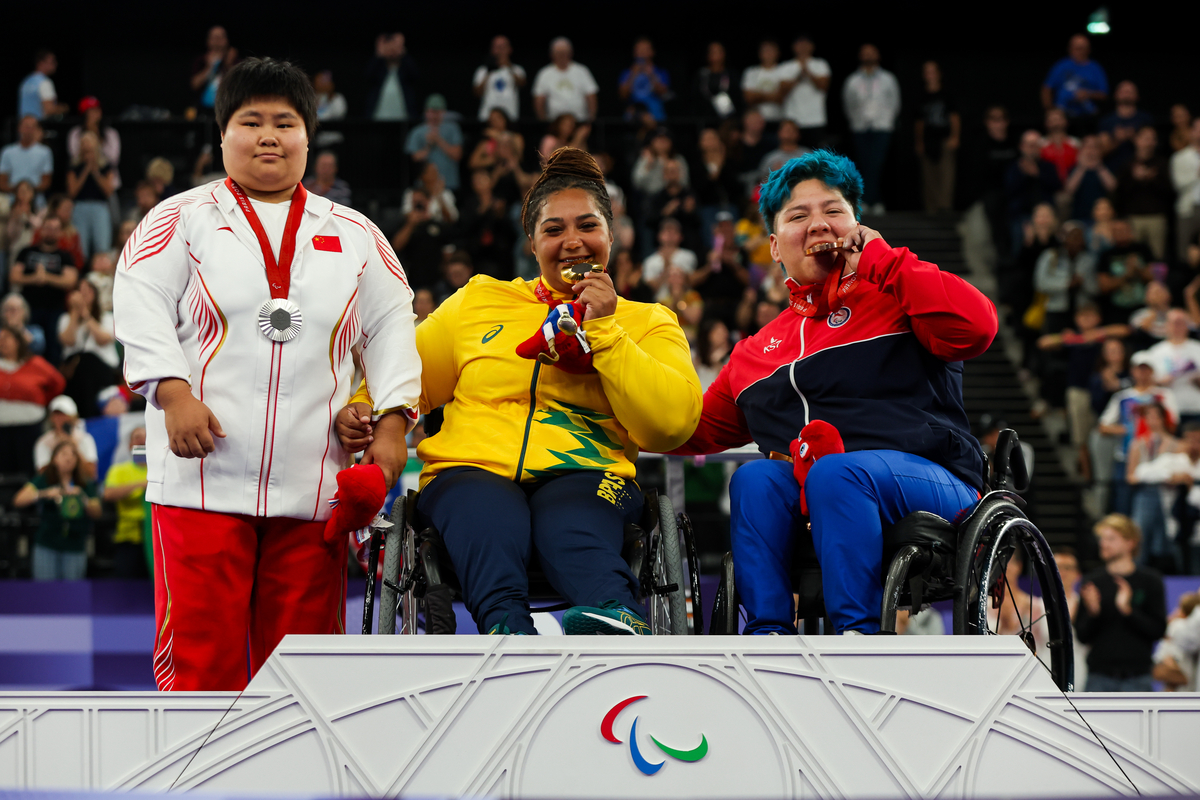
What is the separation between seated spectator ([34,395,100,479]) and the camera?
Answer: 7.20 m

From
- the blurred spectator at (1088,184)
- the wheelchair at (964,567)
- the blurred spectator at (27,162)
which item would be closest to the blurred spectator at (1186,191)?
the blurred spectator at (1088,184)

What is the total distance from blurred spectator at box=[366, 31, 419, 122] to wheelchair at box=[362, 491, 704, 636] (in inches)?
362

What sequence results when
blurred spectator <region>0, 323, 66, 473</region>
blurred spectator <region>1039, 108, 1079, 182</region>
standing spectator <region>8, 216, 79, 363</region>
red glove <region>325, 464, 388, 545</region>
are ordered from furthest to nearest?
blurred spectator <region>1039, 108, 1079, 182</region>, standing spectator <region>8, 216, 79, 363</region>, blurred spectator <region>0, 323, 66, 473</region>, red glove <region>325, 464, 388, 545</region>

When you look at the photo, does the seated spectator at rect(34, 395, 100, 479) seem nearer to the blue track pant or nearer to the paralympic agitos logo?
the blue track pant

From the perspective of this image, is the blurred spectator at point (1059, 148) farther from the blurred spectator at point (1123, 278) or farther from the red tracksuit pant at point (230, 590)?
the red tracksuit pant at point (230, 590)

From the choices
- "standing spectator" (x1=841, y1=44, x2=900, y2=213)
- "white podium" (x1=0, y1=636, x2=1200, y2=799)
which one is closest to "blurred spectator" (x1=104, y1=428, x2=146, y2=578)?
"white podium" (x1=0, y1=636, x2=1200, y2=799)

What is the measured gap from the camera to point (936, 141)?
12188mm

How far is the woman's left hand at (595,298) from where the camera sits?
2.73m

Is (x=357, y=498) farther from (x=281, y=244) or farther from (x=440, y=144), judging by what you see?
(x=440, y=144)

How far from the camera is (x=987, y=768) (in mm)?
1756

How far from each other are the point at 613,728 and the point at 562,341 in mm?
1126

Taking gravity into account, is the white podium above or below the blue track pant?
below

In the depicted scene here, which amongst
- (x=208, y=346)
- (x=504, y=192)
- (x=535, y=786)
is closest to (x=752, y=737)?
(x=535, y=786)

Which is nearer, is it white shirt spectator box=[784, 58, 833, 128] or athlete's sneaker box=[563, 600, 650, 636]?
athlete's sneaker box=[563, 600, 650, 636]
